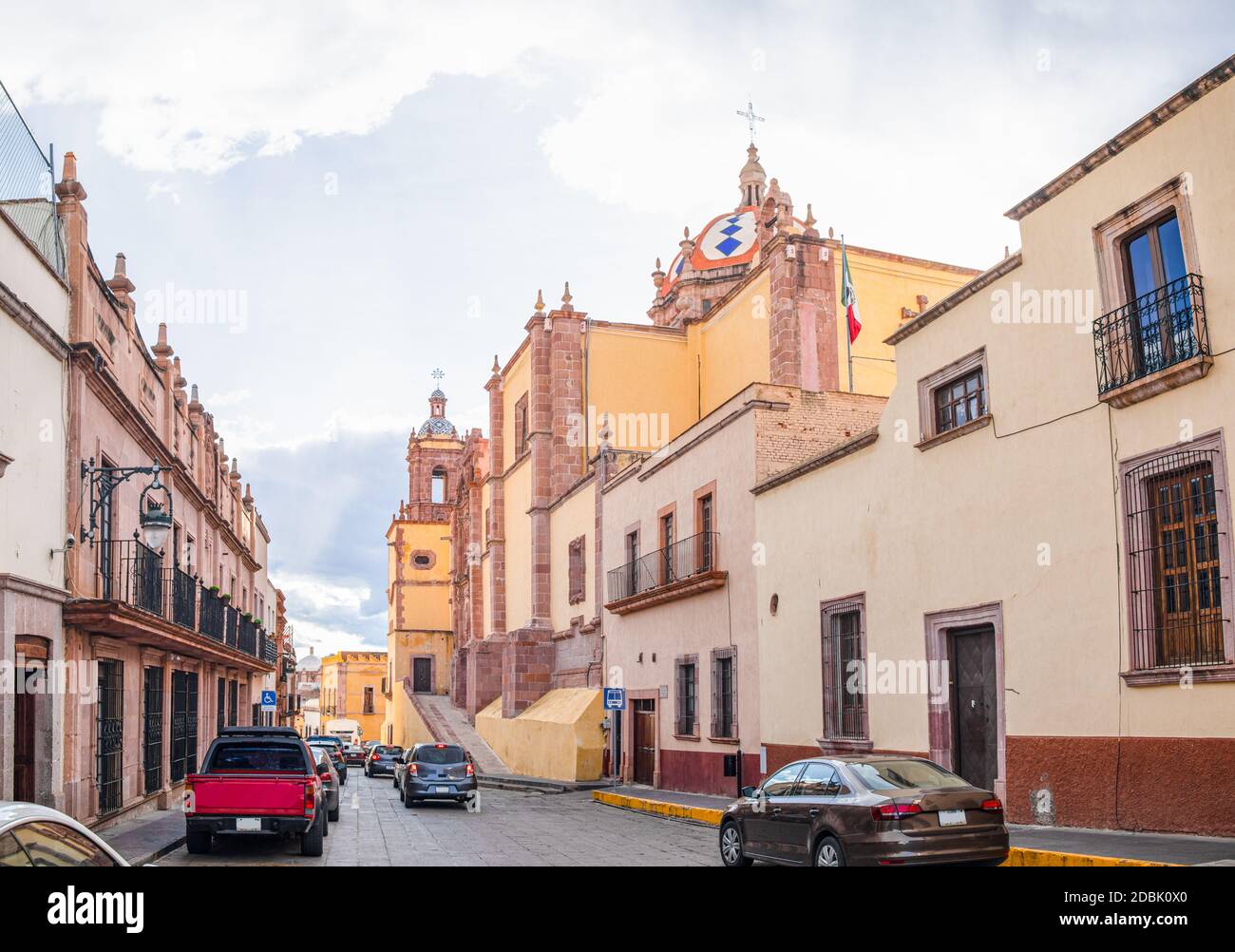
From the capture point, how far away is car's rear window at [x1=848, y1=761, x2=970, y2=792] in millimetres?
11289

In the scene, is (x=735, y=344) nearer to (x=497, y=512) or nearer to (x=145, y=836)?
(x=497, y=512)

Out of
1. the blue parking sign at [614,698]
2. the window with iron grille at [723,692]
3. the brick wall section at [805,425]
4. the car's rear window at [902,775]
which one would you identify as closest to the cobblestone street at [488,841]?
the blue parking sign at [614,698]

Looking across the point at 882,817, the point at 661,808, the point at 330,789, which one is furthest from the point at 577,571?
the point at 882,817

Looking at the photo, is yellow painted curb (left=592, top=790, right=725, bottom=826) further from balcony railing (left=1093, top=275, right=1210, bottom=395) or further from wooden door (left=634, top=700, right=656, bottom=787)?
balcony railing (left=1093, top=275, right=1210, bottom=395)

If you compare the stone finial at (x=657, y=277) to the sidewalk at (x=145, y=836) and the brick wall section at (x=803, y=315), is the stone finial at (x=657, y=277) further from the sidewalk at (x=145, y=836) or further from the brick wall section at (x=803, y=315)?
the sidewalk at (x=145, y=836)

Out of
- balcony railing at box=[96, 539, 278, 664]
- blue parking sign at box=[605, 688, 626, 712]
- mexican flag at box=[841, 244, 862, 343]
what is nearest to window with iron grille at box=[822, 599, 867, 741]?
mexican flag at box=[841, 244, 862, 343]

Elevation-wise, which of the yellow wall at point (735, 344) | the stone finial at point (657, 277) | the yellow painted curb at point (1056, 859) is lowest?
the yellow painted curb at point (1056, 859)

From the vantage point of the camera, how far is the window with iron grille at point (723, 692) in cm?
2500

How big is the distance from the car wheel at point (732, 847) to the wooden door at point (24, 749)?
363 inches

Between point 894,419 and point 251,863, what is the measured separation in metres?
11.2

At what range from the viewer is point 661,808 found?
23219 mm
